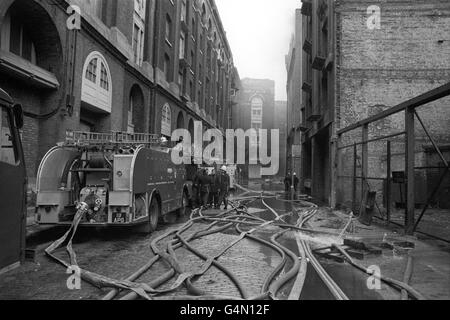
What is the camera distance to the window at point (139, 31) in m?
20.9

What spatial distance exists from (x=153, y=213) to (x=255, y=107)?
59739 millimetres

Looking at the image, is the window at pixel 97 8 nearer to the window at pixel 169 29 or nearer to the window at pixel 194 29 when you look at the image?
the window at pixel 169 29

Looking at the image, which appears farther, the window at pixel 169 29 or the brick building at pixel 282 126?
the brick building at pixel 282 126

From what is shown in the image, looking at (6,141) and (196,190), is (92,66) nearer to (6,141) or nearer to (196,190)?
Answer: (196,190)

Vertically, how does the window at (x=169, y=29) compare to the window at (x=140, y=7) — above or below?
above

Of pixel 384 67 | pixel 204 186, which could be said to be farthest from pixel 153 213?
pixel 384 67

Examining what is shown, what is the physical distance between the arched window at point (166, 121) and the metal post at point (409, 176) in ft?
57.7

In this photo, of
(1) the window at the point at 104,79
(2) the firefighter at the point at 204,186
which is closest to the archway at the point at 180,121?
(1) the window at the point at 104,79

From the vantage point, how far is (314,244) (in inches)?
334

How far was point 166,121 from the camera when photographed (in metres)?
26.1

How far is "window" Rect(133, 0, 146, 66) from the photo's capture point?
68.6 ft

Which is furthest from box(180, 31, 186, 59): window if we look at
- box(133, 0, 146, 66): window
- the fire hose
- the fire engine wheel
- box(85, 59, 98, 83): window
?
the fire hose

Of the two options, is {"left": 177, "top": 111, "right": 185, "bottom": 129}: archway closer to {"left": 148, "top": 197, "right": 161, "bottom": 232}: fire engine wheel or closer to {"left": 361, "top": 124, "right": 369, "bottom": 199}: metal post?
{"left": 361, "top": 124, "right": 369, "bottom": 199}: metal post

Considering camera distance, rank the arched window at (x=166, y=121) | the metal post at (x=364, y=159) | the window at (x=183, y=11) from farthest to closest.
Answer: the window at (x=183, y=11) → the arched window at (x=166, y=121) → the metal post at (x=364, y=159)
